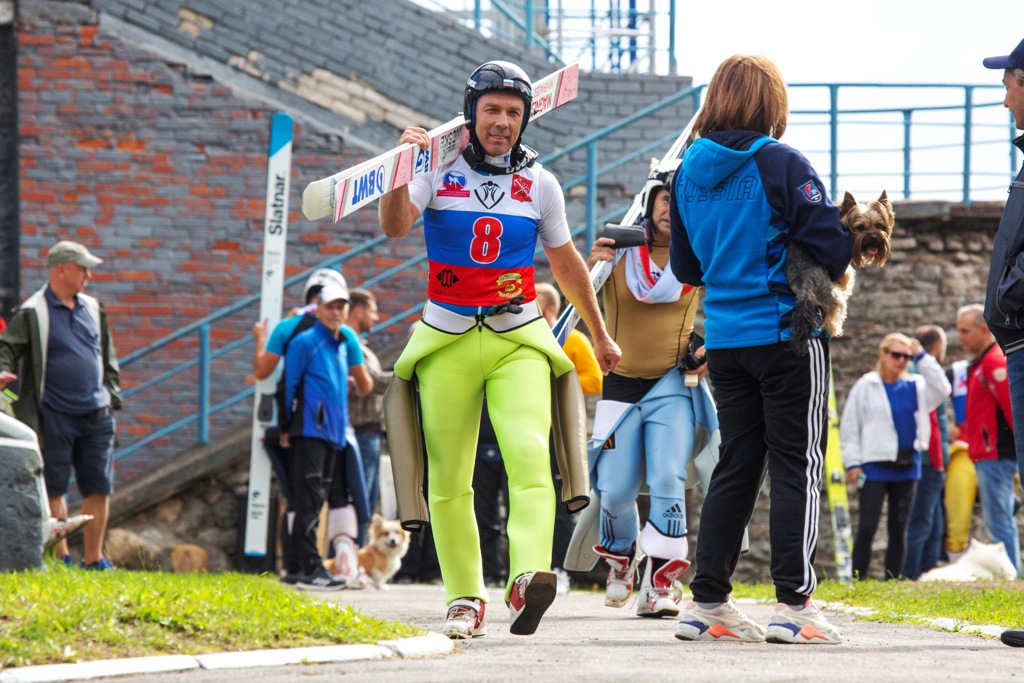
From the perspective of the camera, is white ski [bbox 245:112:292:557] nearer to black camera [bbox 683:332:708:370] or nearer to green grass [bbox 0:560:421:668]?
black camera [bbox 683:332:708:370]

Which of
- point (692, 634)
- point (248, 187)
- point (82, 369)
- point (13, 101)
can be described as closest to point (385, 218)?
point (692, 634)

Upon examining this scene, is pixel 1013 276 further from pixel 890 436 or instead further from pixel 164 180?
pixel 164 180

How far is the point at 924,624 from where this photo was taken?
19.4 feet

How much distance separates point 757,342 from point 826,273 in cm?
33

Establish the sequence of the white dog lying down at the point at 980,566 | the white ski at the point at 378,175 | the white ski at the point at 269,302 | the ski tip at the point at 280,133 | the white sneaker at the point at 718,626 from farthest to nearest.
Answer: the ski tip at the point at 280,133
the white ski at the point at 269,302
the white dog lying down at the point at 980,566
the white sneaker at the point at 718,626
the white ski at the point at 378,175

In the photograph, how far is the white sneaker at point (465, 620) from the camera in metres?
5.03

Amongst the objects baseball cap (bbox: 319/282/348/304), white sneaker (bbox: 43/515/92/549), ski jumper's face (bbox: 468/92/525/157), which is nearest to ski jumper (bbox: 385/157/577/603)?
ski jumper's face (bbox: 468/92/525/157)

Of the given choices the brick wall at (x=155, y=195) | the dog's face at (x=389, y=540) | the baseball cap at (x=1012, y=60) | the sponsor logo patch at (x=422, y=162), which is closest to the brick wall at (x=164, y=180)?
the brick wall at (x=155, y=195)

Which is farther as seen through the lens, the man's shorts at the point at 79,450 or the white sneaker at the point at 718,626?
the man's shorts at the point at 79,450

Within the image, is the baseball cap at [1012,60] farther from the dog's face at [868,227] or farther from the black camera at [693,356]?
the black camera at [693,356]

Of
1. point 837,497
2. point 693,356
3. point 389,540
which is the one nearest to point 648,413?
point 693,356

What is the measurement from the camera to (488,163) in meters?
5.20

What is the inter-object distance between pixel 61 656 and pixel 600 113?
11.2 m

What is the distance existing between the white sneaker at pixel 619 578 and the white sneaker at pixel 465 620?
166 centimetres
